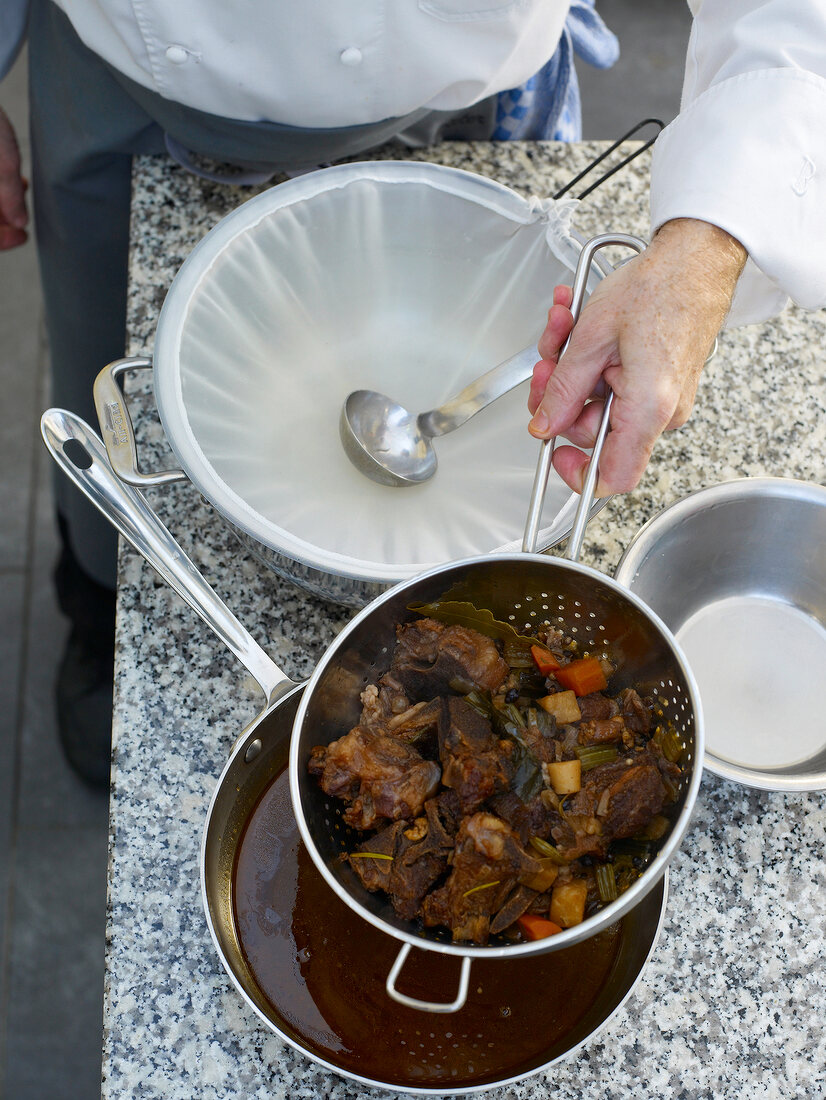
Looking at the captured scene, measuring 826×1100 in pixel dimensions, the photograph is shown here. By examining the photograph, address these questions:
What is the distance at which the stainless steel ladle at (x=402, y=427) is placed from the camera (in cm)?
95

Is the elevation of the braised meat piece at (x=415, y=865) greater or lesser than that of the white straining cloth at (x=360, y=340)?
lesser

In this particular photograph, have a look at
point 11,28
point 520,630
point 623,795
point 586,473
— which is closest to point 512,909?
point 623,795

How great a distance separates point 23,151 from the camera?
2254 millimetres

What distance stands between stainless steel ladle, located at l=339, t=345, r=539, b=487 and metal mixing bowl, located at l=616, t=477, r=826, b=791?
0.22m

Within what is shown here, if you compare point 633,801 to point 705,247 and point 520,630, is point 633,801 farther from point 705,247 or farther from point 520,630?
point 705,247

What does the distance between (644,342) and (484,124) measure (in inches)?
25.2

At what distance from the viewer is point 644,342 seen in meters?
0.74

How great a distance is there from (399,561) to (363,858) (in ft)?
0.95

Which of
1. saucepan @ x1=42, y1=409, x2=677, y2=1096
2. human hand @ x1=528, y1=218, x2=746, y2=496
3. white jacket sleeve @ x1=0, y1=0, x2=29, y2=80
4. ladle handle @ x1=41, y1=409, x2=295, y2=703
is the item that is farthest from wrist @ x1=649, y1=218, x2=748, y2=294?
white jacket sleeve @ x1=0, y1=0, x2=29, y2=80

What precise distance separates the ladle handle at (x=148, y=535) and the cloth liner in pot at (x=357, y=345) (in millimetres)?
77

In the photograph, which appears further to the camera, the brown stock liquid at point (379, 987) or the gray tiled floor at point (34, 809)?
the gray tiled floor at point (34, 809)

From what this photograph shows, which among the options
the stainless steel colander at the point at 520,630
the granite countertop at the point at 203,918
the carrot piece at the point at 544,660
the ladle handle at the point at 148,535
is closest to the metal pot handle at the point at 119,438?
the ladle handle at the point at 148,535

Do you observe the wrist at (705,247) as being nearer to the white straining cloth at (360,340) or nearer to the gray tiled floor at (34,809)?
the white straining cloth at (360,340)

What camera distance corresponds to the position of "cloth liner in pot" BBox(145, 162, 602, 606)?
90cm
